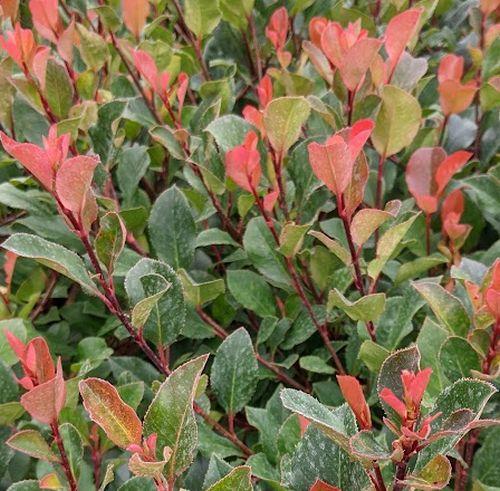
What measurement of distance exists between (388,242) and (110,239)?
0.39 meters

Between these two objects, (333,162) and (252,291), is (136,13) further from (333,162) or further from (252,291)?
(333,162)

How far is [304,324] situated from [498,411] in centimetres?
35

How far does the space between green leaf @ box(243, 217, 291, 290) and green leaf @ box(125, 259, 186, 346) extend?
0.66 ft

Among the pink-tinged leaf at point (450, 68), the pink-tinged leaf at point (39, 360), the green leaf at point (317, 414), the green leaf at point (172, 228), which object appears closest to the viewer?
the green leaf at point (317, 414)

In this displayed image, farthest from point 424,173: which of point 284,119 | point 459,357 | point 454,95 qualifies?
point 459,357

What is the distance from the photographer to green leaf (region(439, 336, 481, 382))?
2.91 ft

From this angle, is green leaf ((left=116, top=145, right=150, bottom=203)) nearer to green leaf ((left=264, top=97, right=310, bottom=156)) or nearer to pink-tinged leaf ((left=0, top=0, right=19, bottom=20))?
green leaf ((left=264, top=97, right=310, bottom=156))

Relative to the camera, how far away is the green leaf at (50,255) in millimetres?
866

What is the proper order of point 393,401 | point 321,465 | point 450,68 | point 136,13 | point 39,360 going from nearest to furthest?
point 393,401 → point 321,465 → point 39,360 → point 450,68 → point 136,13

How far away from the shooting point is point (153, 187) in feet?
4.99

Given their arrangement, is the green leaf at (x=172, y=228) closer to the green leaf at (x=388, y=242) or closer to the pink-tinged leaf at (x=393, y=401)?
the green leaf at (x=388, y=242)

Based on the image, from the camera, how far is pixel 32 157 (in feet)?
2.91

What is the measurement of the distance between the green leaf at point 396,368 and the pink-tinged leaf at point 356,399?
0.03 meters

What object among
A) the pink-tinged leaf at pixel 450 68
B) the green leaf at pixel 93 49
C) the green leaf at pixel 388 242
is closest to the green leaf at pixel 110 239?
the green leaf at pixel 388 242
